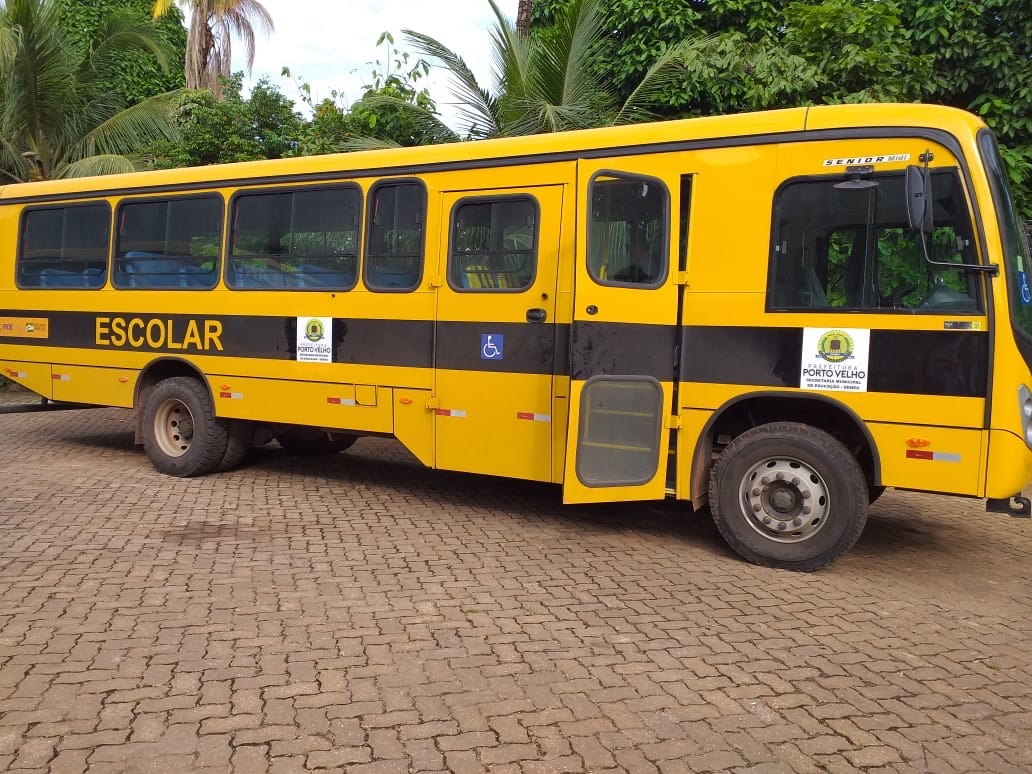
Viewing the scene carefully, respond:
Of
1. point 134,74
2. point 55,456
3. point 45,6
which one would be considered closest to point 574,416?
point 55,456

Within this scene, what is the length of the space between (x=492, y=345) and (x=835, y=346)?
251cm

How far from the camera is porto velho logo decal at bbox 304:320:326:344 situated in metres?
7.72

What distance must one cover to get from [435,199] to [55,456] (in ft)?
18.1

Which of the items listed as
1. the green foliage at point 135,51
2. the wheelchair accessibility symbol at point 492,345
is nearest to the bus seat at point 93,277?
the wheelchair accessibility symbol at point 492,345

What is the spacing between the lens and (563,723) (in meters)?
3.65

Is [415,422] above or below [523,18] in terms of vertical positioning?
below

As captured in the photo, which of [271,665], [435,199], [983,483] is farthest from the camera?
[435,199]

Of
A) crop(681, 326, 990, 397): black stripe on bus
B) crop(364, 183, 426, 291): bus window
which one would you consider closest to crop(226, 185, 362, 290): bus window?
crop(364, 183, 426, 291): bus window

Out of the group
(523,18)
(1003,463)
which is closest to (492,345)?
(1003,463)

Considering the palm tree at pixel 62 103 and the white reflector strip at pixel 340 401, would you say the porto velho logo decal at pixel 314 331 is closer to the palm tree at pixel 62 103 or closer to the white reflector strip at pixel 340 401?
the white reflector strip at pixel 340 401

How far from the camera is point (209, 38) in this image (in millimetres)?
24203

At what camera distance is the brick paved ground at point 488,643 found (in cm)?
347

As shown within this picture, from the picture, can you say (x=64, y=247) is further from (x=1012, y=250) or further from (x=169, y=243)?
(x=1012, y=250)

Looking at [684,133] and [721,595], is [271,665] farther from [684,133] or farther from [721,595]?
[684,133]
